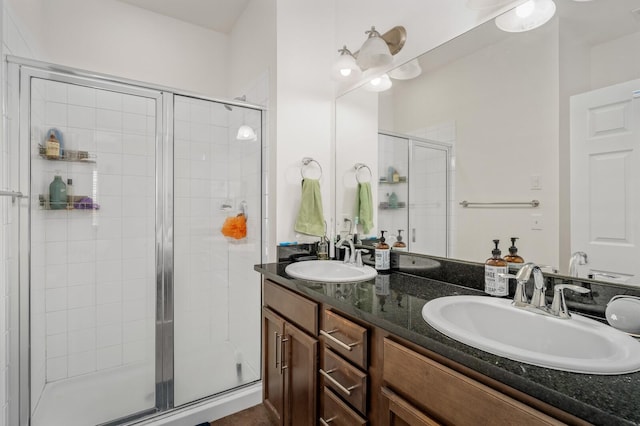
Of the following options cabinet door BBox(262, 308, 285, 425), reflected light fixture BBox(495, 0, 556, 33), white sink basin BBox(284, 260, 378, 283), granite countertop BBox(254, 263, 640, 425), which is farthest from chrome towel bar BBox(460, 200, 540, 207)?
cabinet door BBox(262, 308, 285, 425)

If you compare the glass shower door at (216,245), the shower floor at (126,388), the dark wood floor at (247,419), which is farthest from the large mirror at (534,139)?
the shower floor at (126,388)

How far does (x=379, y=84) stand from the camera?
1.86 m

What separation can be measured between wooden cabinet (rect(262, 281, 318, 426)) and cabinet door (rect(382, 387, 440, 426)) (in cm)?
42

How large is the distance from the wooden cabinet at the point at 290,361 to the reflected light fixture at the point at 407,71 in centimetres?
123

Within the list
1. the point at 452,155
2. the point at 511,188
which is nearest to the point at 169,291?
the point at 452,155

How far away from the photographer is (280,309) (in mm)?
1563

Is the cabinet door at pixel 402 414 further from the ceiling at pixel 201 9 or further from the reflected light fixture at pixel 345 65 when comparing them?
the ceiling at pixel 201 9

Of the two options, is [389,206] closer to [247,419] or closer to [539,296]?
[539,296]

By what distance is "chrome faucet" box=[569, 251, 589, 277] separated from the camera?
103 centimetres

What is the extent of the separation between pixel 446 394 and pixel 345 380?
440 mm

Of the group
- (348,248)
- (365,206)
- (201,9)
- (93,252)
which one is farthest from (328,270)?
(201,9)

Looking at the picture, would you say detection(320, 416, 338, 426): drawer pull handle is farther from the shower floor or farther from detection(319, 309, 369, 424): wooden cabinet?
the shower floor

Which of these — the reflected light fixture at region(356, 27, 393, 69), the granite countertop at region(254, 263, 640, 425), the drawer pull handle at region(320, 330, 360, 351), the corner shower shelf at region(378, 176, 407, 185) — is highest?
the reflected light fixture at region(356, 27, 393, 69)

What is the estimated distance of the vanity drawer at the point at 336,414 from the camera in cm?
107
